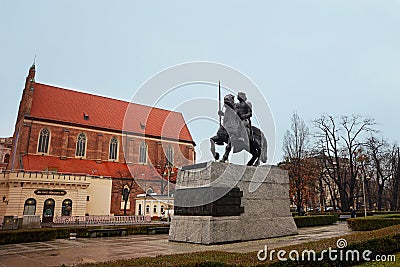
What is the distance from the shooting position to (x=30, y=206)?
33.8 meters

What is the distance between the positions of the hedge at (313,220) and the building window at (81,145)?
33735mm

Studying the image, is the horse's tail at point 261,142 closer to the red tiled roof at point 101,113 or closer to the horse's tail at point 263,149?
the horse's tail at point 263,149

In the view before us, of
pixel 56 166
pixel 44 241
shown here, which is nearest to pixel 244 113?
pixel 44 241

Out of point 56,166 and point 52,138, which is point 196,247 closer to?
point 56,166

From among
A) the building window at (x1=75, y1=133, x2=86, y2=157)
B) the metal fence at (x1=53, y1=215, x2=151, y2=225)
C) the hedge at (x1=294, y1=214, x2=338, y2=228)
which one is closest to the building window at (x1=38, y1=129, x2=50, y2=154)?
the building window at (x1=75, y1=133, x2=86, y2=157)

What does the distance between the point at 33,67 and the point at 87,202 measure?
22166 millimetres

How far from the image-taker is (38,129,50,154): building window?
1629 inches

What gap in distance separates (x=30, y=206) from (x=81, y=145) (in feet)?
43.0

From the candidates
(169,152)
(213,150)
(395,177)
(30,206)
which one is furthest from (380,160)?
(30,206)

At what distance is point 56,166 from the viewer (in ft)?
132

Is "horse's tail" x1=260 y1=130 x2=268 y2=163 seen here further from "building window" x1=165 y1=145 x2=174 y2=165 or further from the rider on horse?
"building window" x1=165 y1=145 x2=174 y2=165

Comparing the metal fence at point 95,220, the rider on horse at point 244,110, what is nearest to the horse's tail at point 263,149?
the rider on horse at point 244,110

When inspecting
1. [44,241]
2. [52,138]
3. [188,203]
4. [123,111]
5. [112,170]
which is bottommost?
[44,241]

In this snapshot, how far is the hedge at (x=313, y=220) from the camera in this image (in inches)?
838
